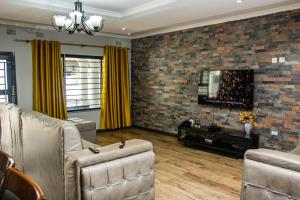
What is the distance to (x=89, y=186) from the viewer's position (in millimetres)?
2047

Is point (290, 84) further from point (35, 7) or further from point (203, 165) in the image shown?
point (35, 7)

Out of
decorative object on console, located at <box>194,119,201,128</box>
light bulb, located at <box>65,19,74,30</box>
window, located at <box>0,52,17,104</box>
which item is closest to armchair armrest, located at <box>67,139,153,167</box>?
light bulb, located at <box>65,19,74,30</box>

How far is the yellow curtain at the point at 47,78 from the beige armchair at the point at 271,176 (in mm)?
4708

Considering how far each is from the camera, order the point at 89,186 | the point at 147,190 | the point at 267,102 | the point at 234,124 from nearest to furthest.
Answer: the point at 89,186 < the point at 147,190 < the point at 267,102 < the point at 234,124

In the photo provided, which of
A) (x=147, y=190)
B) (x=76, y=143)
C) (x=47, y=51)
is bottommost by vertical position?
(x=147, y=190)

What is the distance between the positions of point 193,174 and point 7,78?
13.6 ft

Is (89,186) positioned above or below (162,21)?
below

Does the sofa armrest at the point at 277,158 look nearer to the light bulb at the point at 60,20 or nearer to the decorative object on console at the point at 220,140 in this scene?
the decorative object on console at the point at 220,140

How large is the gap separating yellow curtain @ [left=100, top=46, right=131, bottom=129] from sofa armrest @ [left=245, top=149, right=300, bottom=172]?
500 cm

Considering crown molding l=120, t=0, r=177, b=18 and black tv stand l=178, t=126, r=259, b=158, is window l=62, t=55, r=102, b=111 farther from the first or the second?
black tv stand l=178, t=126, r=259, b=158

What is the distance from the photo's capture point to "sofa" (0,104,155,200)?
6.74 ft

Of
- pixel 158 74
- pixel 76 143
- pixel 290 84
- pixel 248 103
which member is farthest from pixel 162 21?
pixel 76 143

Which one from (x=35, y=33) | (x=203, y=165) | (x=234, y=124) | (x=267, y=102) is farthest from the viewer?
(x=35, y=33)

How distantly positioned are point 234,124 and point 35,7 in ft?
13.1
